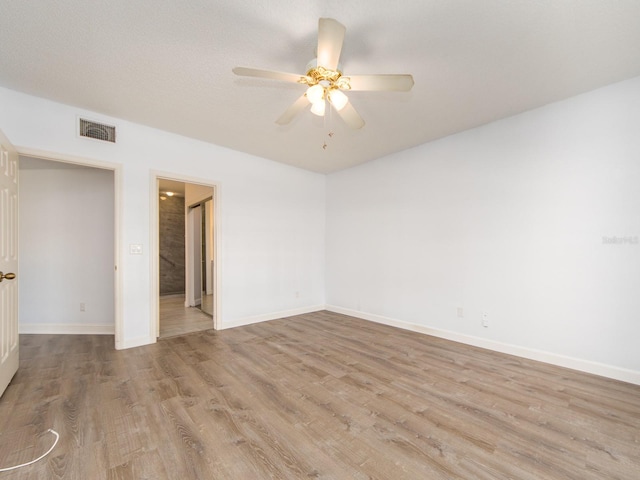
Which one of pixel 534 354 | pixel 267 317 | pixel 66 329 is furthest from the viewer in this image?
pixel 267 317

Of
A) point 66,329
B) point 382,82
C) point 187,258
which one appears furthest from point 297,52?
point 187,258

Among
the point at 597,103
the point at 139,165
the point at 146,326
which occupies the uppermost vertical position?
the point at 597,103

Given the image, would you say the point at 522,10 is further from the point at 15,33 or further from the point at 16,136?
the point at 16,136

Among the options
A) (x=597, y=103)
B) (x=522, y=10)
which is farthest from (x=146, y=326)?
(x=597, y=103)

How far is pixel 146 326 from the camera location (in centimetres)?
338

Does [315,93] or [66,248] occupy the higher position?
[315,93]

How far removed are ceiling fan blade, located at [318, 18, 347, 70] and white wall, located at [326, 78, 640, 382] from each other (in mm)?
2447

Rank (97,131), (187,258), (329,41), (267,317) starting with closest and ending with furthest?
(329,41)
(97,131)
(267,317)
(187,258)

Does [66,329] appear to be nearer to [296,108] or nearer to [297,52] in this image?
[296,108]

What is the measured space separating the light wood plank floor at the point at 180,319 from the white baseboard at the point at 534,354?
286cm

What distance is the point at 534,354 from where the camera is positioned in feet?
9.52

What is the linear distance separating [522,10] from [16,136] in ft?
14.0

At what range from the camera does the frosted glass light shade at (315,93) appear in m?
1.97

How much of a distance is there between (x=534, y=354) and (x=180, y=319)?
4.87 metres
